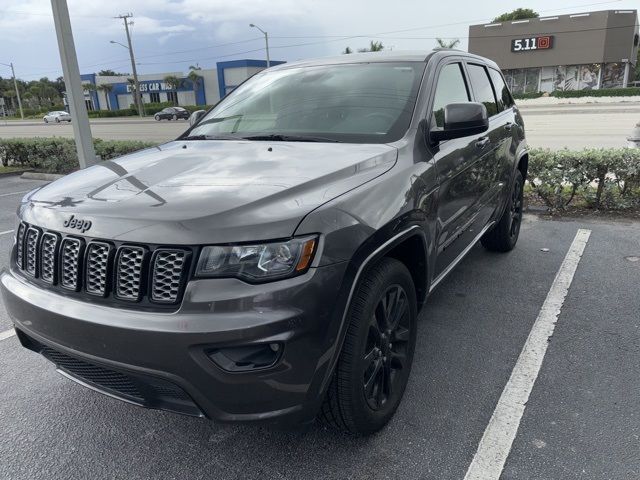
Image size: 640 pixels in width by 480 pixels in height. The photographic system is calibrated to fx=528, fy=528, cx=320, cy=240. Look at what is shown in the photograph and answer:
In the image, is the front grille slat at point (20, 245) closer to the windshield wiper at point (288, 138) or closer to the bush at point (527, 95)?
the windshield wiper at point (288, 138)

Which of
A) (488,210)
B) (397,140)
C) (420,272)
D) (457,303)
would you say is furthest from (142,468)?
(488,210)

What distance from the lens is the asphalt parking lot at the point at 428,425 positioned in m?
2.37

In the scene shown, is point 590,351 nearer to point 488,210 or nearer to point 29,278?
point 488,210

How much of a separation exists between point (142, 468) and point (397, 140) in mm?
2030

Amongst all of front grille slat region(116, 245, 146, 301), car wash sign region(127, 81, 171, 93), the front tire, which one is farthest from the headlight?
car wash sign region(127, 81, 171, 93)

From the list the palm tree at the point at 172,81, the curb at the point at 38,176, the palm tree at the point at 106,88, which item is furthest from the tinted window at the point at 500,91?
the palm tree at the point at 106,88

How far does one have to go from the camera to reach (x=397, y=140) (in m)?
2.81

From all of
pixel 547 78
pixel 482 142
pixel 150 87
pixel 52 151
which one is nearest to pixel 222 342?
pixel 482 142

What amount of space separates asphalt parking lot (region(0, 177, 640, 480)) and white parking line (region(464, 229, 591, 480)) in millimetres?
34

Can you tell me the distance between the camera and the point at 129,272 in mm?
2008

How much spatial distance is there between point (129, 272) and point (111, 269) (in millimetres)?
89

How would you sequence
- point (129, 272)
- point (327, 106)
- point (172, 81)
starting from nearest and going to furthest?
point (129, 272) → point (327, 106) → point (172, 81)

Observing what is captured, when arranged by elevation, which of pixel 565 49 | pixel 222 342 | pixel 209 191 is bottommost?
pixel 222 342

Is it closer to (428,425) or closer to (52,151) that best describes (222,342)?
(428,425)
